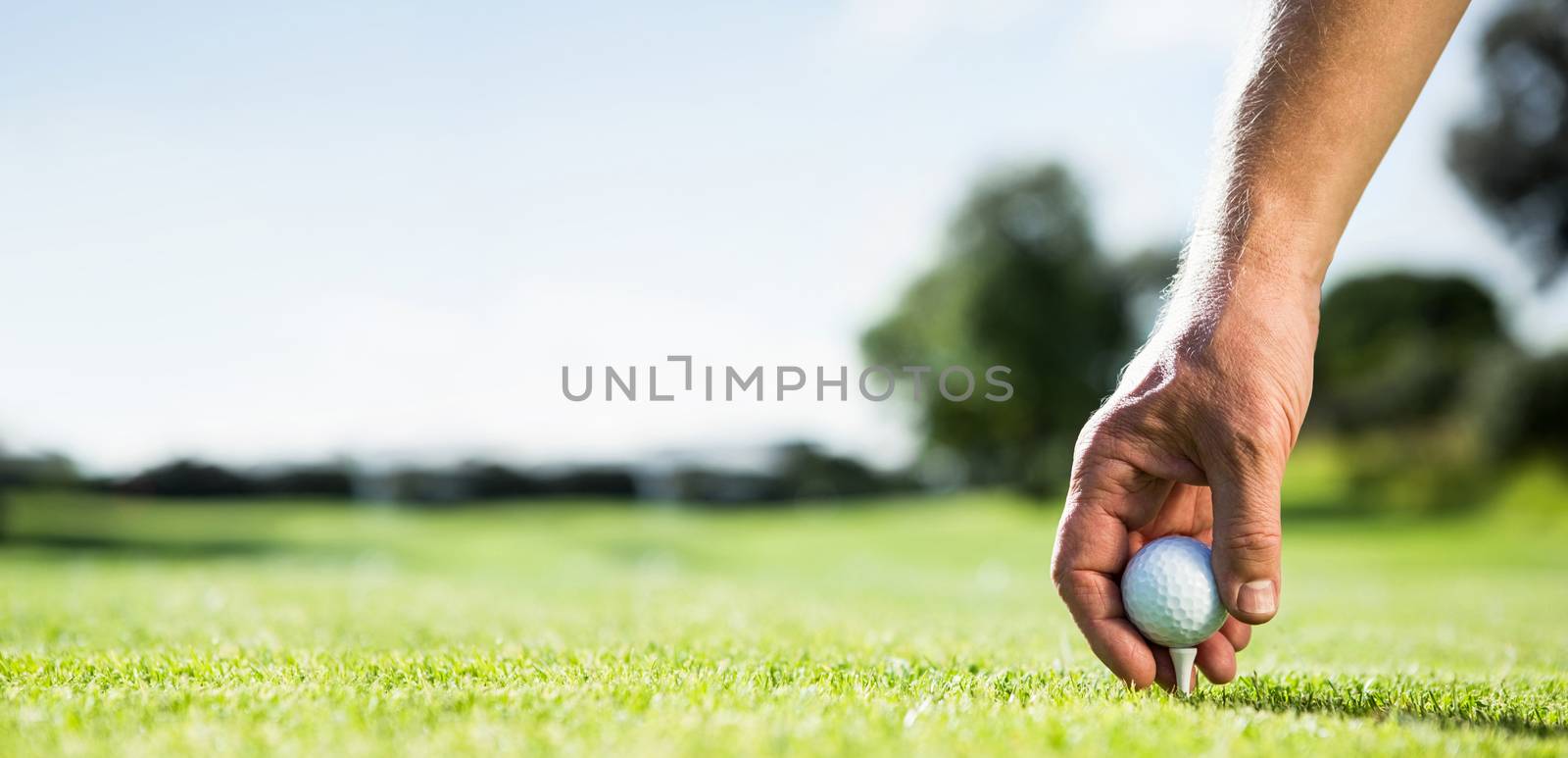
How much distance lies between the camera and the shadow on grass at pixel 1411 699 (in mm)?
2346

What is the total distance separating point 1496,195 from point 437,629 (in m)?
31.4

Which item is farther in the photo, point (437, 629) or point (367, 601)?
point (367, 601)

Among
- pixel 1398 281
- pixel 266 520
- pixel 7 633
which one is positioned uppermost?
pixel 1398 281

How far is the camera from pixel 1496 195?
1060 inches

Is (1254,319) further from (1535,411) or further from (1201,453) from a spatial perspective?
(1535,411)

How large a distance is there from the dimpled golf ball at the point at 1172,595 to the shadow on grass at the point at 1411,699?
0.18 m

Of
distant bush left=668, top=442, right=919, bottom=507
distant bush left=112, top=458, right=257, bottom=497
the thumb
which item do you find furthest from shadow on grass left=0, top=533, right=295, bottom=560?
the thumb

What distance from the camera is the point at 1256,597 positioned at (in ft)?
7.94

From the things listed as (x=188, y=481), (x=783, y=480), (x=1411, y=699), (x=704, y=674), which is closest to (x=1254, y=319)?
(x=1411, y=699)

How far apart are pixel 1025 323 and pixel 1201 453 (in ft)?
94.5

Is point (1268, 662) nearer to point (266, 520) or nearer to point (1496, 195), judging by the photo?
point (266, 520)

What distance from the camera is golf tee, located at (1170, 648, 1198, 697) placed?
2588mm

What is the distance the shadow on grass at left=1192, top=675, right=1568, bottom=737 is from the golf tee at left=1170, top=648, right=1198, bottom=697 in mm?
47

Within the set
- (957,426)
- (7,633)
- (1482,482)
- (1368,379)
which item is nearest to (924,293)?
(957,426)
